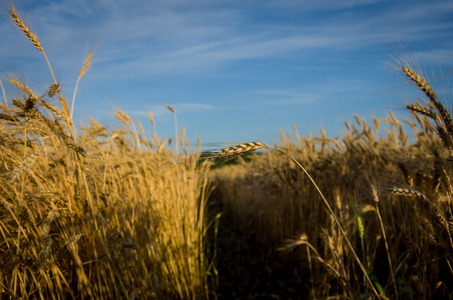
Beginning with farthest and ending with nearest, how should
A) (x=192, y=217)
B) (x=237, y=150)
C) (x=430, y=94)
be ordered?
(x=192, y=217)
(x=430, y=94)
(x=237, y=150)

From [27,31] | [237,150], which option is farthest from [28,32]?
[237,150]

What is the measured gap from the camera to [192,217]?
3238 mm

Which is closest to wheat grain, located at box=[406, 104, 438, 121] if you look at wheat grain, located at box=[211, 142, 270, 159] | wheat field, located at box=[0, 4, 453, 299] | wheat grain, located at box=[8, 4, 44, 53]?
wheat field, located at box=[0, 4, 453, 299]

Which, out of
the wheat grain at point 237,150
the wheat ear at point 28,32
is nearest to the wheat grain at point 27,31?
the wheat ear at point 28,32

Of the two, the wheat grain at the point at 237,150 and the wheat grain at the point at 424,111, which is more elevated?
the wheat grain at the point at 424,111

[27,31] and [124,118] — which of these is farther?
[124,118]

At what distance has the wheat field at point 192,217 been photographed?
1771 mm

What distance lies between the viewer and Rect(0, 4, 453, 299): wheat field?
1771mm

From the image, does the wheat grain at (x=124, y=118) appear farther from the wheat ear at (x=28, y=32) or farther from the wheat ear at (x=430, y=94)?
the wheat ear at (x=430, y=94)

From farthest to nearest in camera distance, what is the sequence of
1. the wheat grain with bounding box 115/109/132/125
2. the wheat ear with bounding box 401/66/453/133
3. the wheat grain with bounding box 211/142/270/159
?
1. the wheat grain with bounding box 115/109/132/125
2. the wheat ear with bounding box 401/66/453/133
3. the wheat grain with bounding box 211/142/270/159

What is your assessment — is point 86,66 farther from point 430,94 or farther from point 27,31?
point 430,94

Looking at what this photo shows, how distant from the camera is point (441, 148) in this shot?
2.01m

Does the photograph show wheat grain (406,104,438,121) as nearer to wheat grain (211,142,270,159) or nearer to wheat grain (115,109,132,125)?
wheat grain (211,142,270,159)

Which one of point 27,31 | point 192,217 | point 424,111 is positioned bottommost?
point 192,217
